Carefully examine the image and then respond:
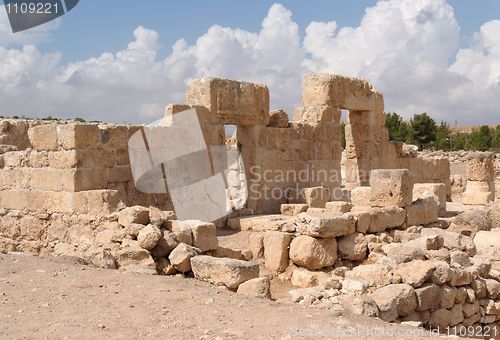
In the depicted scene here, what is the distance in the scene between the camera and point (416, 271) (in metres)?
6.13

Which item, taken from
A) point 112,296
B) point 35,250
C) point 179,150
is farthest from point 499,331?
point 35,250

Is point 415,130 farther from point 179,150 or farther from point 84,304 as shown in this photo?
point 84,304

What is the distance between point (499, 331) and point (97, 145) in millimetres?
5808

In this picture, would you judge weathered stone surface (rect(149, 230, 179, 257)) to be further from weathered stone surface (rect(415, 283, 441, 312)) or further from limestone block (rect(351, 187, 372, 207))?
limestone block (rect(351, 187, 372, 207))

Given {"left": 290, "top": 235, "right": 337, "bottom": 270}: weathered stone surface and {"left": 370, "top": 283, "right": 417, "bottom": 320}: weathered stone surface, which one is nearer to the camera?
{"left": 370, "top": 283, "right": 417, "bottom": 320}: weathered stone surface

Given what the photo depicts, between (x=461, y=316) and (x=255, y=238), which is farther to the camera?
(x=255, y=238)

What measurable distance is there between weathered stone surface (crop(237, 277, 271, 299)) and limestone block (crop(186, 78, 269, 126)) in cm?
610

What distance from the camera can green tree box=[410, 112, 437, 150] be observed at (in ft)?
136

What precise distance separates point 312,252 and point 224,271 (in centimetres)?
245

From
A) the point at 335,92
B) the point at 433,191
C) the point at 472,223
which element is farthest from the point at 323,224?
the point at 335,92

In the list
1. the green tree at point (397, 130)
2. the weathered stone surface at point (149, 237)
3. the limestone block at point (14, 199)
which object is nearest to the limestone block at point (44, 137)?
the limestone block at point (14, 199)

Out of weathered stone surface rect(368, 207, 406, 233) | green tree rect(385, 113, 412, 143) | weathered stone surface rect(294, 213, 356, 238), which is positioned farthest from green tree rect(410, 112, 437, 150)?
weathered stone surface rect(294, 213, 356, 238)

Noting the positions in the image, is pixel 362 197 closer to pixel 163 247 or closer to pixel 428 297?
pixel 428 297

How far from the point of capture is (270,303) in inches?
191
